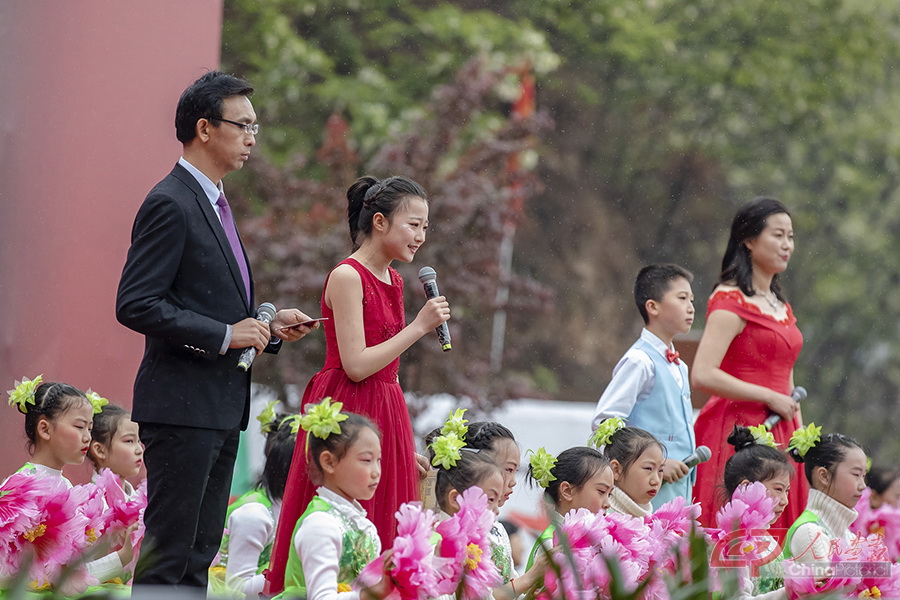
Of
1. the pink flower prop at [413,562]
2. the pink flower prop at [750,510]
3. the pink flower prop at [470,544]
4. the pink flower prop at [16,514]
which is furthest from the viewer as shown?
the pink flower prop at [750,510]

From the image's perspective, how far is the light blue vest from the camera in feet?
16.6

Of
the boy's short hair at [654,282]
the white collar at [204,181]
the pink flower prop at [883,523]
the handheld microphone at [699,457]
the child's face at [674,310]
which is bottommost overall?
the pink flower prop at [883,523]

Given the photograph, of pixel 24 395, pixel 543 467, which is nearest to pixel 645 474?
pixel 543 467

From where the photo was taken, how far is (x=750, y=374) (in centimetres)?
540

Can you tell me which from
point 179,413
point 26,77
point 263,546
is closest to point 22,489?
point 179,413

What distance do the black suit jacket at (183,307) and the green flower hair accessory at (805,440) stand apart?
2.42 m

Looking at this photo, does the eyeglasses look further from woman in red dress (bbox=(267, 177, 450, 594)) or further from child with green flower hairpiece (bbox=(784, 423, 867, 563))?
child with green flower hairpiece (bbox=(784, 423, 867, 563))

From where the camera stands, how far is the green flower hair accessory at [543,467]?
4559 mm

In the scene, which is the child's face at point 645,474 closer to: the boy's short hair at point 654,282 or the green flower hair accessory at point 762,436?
the green flower hair accessory at point 762,436

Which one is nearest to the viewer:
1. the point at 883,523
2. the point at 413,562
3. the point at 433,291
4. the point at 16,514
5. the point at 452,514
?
the point at 413,562

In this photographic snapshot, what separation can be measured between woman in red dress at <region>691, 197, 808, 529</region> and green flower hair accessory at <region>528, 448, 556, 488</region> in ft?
3.23

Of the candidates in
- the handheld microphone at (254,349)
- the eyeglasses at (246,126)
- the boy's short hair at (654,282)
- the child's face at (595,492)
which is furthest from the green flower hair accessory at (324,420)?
the boy's short hair at (654,282)

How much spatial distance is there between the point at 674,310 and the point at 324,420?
6.48ft

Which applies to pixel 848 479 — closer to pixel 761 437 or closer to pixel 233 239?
pixel 761 437
